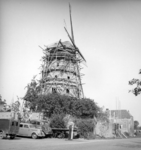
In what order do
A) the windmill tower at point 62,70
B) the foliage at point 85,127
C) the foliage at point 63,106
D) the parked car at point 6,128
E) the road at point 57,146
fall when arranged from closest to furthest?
the road at point 57,146 → the parked car at point 6,128 → the foliage at point 85,127 → the foliage at point 63,106 → the windmill tower at point 62,70

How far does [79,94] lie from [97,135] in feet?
41.5

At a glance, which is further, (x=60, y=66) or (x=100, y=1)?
(x=60, y=66)

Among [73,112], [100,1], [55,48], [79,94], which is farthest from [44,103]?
[100,1]

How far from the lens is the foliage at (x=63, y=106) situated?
3002 cm

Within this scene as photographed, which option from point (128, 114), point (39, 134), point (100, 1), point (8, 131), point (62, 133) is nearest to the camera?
point (100, 1)

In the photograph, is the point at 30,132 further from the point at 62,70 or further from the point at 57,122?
the point at 62,70

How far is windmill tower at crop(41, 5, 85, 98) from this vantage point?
36.2 m

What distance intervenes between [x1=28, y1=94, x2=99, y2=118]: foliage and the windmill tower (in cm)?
438

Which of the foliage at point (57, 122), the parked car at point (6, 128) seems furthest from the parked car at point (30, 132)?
the foliage at point (57, 122)

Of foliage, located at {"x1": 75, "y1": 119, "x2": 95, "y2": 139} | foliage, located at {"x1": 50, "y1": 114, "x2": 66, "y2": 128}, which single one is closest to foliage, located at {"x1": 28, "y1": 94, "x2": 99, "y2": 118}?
foliage, located at {"x1": 50, "y1": 114, "x2": 66, "y2": 128}

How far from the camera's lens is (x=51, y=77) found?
1444 inches

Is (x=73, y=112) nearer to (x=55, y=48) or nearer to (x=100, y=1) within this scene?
(x=55, y=48)

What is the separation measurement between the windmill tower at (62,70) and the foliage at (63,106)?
438cm

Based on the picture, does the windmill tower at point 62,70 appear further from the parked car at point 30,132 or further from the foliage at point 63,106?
the parked car at point 30,132
